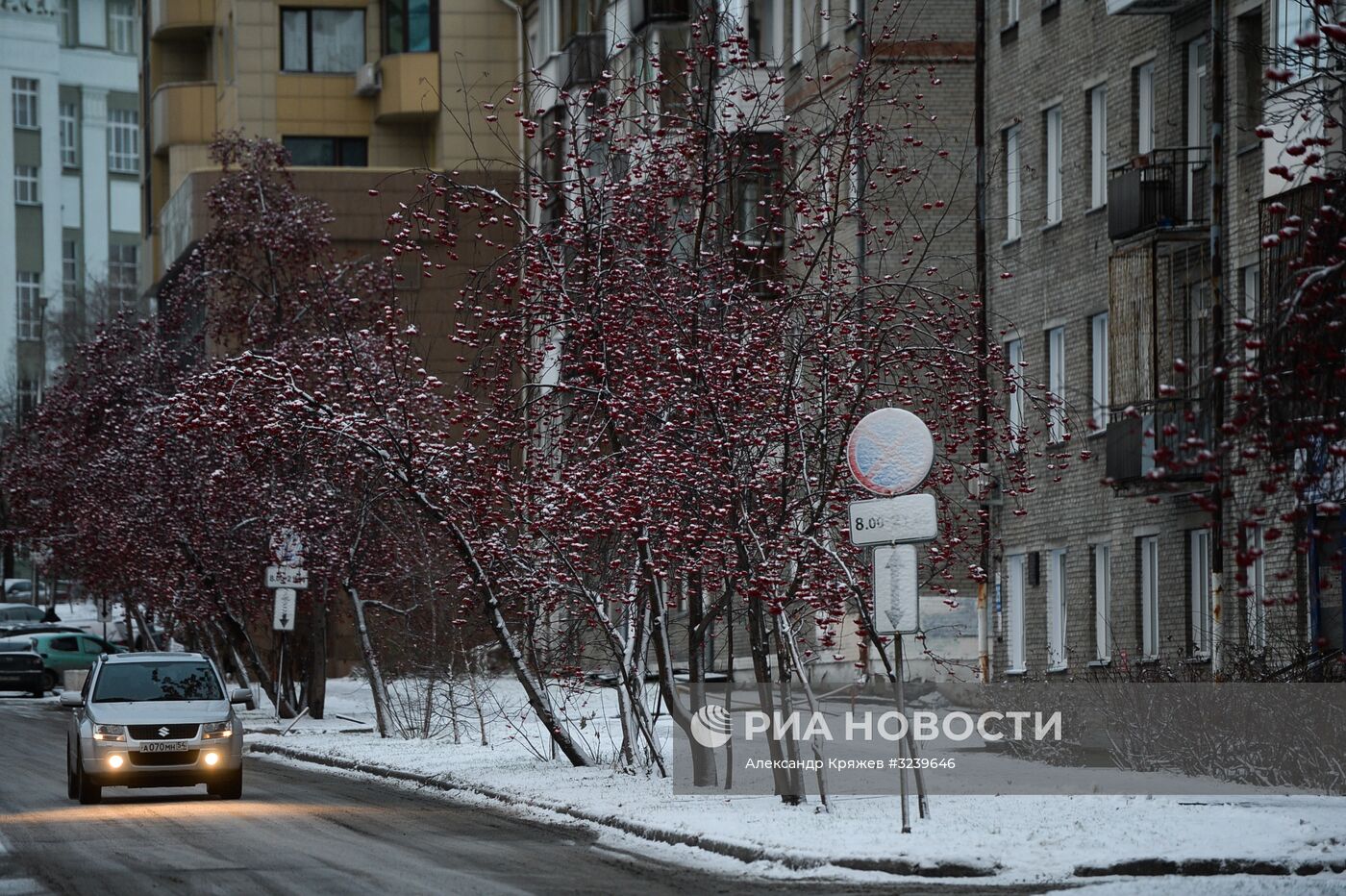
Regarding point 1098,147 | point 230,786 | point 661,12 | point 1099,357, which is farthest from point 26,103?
point 230,786

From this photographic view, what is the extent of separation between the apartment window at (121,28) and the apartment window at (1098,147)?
3935 inches

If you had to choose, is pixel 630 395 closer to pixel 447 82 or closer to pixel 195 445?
pixel 195 445

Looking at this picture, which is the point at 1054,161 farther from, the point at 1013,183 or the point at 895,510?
the point at 895,510

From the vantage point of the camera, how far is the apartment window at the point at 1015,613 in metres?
39.4

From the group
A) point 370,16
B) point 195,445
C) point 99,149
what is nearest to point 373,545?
point 195,445

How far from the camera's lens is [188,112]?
74.5 meters

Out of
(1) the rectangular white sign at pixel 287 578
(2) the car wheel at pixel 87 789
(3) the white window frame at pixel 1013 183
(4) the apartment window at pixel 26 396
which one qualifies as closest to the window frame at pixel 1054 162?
(3) the white window frame at pixel 1013 183

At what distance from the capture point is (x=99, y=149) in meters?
128

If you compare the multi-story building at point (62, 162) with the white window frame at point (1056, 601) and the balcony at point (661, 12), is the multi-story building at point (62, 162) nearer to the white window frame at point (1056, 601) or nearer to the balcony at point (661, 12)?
the balcony at point (661, 12)

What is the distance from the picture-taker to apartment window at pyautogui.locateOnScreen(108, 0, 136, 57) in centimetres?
12912

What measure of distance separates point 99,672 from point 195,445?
712 inches

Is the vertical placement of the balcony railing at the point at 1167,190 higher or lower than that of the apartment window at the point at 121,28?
lower

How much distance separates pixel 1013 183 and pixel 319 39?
116ft

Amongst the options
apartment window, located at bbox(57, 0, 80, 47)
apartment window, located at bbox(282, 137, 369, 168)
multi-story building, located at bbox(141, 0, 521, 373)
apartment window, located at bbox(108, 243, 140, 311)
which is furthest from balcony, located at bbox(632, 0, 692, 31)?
apartment window, located at bbox(57, 0, 80, 47)
